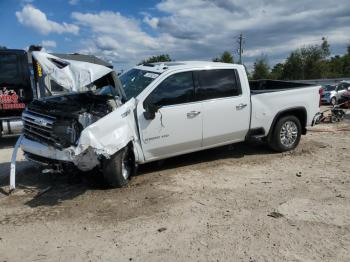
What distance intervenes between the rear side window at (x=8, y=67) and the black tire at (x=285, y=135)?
6.60 metres

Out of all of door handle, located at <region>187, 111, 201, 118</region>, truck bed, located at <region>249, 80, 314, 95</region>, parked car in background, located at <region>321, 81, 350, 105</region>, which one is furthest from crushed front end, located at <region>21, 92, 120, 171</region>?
parked car in background, located at <region>321, 81, 350, 105</region>

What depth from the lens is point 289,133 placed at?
8.67 meters

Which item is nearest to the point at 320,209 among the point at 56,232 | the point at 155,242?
the point at 155,242

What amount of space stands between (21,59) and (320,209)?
826 cm

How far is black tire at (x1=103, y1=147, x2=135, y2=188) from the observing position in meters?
6.05

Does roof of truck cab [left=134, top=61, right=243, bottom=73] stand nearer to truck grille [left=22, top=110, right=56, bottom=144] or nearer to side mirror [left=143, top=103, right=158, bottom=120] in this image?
side mirror [left=143, top=103, right=158, bottom=120]

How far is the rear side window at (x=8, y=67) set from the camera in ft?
33.9

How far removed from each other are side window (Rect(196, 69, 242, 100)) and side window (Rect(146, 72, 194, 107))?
20cm

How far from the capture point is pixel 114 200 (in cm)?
584

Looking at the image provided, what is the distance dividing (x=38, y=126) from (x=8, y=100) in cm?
470

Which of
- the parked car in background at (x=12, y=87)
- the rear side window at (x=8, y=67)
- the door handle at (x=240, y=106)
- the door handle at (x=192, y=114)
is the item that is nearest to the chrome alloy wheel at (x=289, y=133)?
the door handle at (x=240, y=106)

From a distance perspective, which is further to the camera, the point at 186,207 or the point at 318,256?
the point at 186,207

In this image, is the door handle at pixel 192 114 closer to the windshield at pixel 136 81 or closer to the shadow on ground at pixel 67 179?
the windshield at pixel 136 81

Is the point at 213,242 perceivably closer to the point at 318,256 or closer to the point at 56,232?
the point at 318,256
